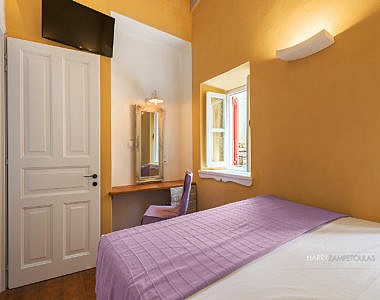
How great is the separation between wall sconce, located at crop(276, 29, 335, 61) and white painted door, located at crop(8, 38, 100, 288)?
1813mm

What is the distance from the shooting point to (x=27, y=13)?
1890mm

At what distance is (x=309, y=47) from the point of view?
148 centimetres

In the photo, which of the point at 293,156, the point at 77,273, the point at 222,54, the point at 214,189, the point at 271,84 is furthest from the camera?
the point at 214,189

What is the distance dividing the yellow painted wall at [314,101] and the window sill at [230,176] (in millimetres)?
73

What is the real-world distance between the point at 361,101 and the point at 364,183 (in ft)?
1.71

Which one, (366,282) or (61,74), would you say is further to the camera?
(61,74)

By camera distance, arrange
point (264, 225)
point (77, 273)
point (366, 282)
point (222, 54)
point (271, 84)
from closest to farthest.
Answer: point (366, 282) → point (264, 225) → point (271, 84) → point (77, 273) → point (222, 54)

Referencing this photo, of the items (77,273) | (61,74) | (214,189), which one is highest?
(61,74)

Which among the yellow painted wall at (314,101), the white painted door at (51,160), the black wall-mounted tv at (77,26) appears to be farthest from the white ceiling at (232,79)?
the white painted door at (51,160)

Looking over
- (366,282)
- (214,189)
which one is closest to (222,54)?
(214,189)

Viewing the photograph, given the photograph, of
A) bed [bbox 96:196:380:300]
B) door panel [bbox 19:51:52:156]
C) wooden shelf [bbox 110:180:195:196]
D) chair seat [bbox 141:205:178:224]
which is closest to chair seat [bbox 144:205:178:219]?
chair seat [bbox 141:205:178:224]

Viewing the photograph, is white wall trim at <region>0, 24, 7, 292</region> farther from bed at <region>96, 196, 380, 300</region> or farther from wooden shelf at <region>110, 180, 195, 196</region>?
bed at <region>96, 196, 380, 300</region>

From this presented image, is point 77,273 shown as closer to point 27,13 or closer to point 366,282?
point 366,282

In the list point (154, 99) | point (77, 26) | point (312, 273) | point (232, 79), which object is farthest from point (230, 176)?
point (77, 26)
